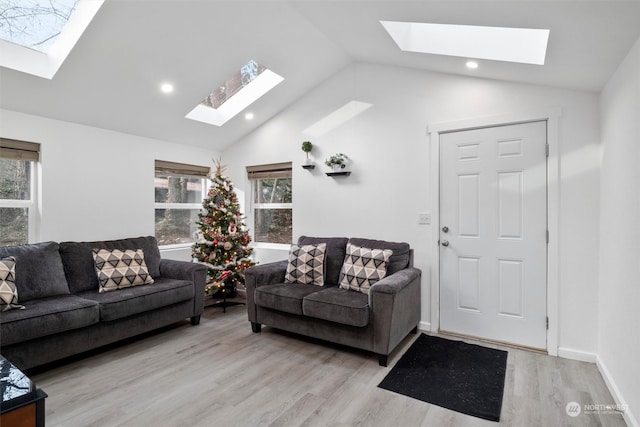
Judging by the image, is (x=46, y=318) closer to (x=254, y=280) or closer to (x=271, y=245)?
(x=254, y=280)

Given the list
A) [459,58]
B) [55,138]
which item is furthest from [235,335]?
[459,58]

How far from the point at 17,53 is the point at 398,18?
304 centimetres

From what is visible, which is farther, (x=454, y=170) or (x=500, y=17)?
(x=454, y=170)

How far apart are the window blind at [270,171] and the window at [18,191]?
237cm

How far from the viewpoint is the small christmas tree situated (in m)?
4.28

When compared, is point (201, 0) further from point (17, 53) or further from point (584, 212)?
point (584, 212)

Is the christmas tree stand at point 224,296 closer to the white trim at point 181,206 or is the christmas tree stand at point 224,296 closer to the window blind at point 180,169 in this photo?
the white trim at point 181,206

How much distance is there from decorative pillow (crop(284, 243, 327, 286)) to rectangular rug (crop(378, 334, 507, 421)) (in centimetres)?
112

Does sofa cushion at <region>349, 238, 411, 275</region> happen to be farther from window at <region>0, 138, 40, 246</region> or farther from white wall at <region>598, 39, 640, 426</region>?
window at <region>0, 138, 40, 246</region>

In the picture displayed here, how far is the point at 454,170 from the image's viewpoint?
3312 mm

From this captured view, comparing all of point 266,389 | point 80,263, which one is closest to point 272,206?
point 80,263

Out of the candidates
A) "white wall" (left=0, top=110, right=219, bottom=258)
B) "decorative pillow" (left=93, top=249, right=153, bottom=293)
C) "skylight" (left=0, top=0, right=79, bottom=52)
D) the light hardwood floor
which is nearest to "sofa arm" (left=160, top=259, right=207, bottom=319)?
"decorative pillow" (left=93, top=249, right=153, bottom=293)

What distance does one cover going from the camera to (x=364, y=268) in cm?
316

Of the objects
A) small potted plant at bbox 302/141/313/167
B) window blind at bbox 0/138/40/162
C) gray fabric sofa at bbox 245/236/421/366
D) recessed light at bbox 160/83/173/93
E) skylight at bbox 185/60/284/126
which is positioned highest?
skylight at bbox 185/60/284/126
